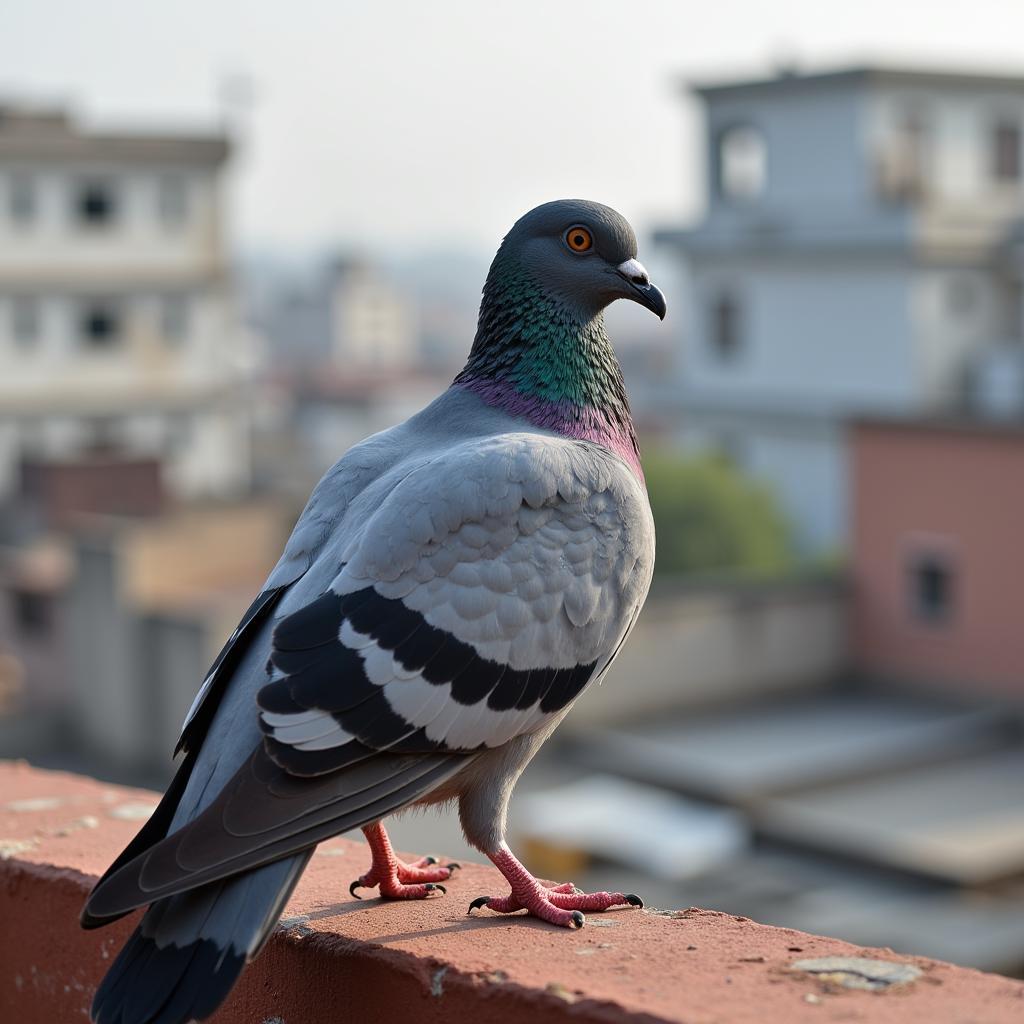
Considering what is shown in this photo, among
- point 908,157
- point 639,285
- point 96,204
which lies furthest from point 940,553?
point 639,285

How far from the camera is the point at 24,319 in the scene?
124ft

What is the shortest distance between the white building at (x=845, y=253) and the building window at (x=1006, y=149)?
4 centimetres

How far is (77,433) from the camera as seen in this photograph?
3922 centimetres

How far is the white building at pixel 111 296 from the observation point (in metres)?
37.3

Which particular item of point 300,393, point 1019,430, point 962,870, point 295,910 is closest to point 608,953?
point 295,910

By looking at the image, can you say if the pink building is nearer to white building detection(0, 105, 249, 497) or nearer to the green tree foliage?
the green tree foliage

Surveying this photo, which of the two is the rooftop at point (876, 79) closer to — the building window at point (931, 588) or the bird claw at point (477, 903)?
the building window at point (931, 588)

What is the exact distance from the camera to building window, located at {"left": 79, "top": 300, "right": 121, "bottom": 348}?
38625 millimetres

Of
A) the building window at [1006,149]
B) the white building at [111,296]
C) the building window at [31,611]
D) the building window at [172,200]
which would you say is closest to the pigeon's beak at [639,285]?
the building window at [31,611]

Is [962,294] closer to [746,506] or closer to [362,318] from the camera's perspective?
[746,506]

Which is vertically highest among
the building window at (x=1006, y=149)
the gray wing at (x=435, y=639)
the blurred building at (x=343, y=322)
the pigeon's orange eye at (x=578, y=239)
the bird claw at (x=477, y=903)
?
the building window at (x=1006, y=149)

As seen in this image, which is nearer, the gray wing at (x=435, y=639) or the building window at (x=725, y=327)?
the gray wing at (x=435, y=639)

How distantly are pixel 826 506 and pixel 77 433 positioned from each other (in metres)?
16.5

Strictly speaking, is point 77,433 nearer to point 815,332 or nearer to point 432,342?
point 815,332
